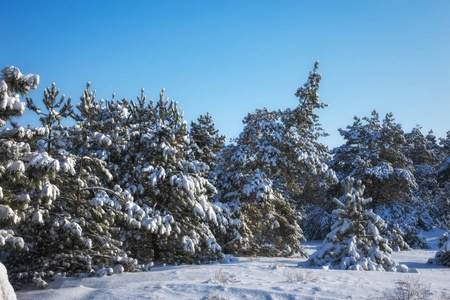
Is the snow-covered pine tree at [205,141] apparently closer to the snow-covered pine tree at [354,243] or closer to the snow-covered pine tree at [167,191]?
the snow-covered pine tree at [167,191]

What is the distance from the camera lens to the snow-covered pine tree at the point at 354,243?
352 inches

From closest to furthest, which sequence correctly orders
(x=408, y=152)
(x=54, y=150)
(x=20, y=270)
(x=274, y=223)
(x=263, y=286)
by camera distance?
(x=263, y=286), (x=20, y=270), (x=54, y=150), (x=274, y=223), (x=408, y=152)

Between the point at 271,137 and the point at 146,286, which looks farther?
the point at 271,137

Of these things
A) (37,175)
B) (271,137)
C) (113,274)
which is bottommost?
(113,274)

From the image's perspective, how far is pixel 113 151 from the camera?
10.8 metres

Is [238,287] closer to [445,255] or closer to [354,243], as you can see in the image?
[354,243]

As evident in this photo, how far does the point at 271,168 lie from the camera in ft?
43.1

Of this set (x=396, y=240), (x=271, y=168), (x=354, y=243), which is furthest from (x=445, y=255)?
(x=271, y=168)

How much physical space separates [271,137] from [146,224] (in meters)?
6.53

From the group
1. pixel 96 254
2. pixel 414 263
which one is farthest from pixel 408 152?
pixel 96 254

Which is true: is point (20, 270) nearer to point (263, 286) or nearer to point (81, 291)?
point (81, 291)

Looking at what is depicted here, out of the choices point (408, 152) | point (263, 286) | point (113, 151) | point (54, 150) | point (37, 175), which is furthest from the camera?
point (408, 152)

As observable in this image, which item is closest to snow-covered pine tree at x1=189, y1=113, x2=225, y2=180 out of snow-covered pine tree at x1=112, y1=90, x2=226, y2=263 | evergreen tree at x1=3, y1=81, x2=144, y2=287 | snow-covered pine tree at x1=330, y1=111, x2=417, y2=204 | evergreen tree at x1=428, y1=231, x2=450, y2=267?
snow-covered pine tree at x1=112, y1=90, x2=226, y2=263

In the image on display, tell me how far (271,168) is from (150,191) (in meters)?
5.06
